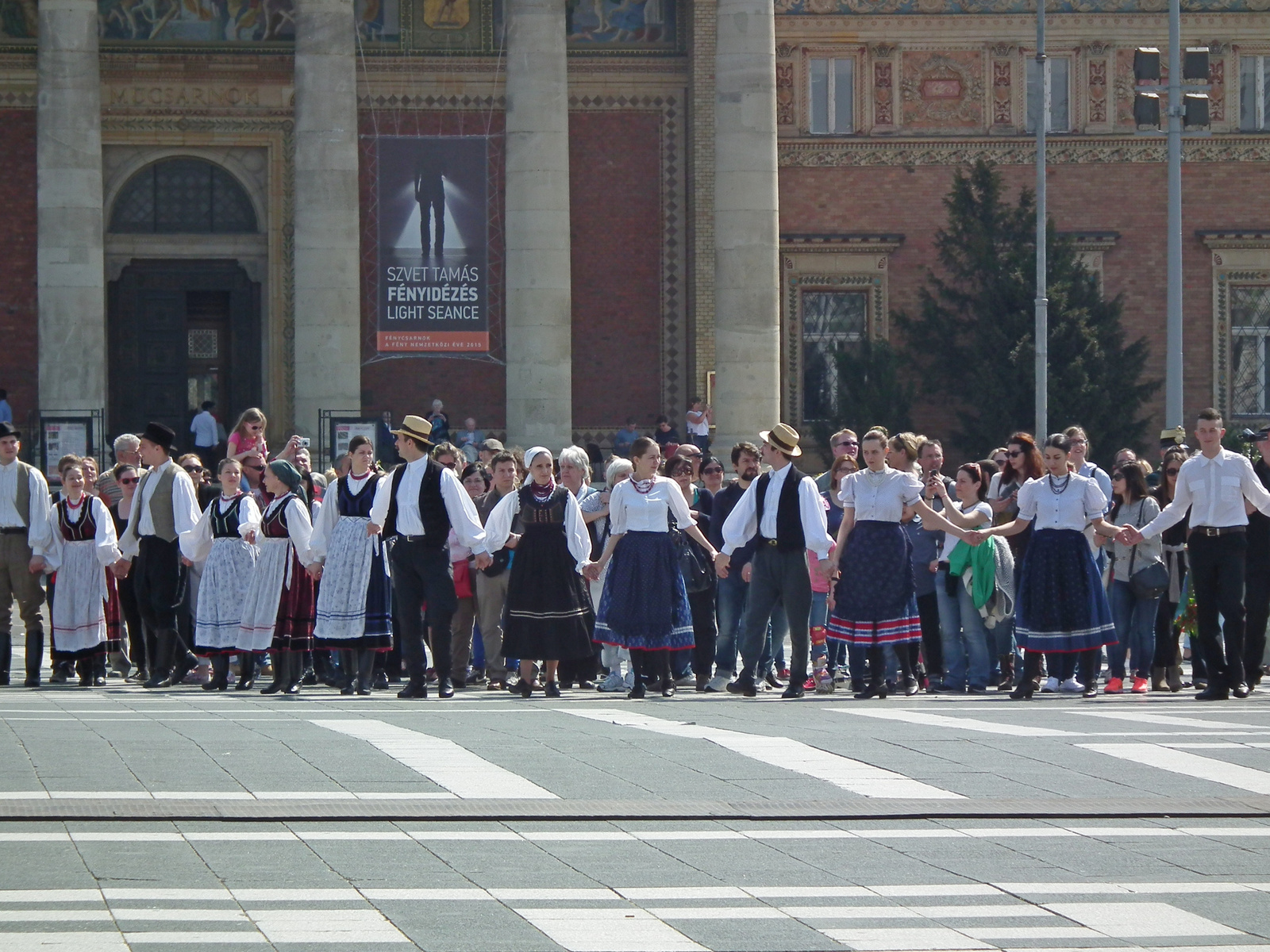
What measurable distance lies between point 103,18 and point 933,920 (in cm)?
3253

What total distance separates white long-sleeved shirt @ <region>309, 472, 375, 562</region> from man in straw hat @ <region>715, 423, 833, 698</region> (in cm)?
279

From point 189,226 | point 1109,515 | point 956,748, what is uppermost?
point 189,226

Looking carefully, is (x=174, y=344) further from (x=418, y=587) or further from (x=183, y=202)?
(x=418, y=587)

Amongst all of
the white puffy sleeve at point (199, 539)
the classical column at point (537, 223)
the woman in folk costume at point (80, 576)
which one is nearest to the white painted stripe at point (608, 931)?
the white puffy sleeve at point (199, 539)

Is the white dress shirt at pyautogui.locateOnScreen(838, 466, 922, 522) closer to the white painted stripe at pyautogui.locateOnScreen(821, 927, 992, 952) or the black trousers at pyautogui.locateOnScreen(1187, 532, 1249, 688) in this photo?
the black trousers at pyautogui.locateOnScreen(1187, 532, 1249, 688)

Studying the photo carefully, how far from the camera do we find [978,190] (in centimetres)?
3775

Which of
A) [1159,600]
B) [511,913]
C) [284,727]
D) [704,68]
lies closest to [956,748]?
[284,727]

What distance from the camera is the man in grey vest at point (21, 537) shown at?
57.9 ft

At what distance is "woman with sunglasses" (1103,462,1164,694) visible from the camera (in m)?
17.2

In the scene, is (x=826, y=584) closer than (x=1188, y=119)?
Yes

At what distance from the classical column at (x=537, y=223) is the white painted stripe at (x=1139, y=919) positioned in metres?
26.1

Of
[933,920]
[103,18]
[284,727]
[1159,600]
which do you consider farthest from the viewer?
[103,18]

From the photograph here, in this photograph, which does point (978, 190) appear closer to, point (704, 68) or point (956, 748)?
point (704, 68)

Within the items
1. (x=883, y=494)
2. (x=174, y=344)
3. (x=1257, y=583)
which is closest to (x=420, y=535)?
(x=883, y=494)
